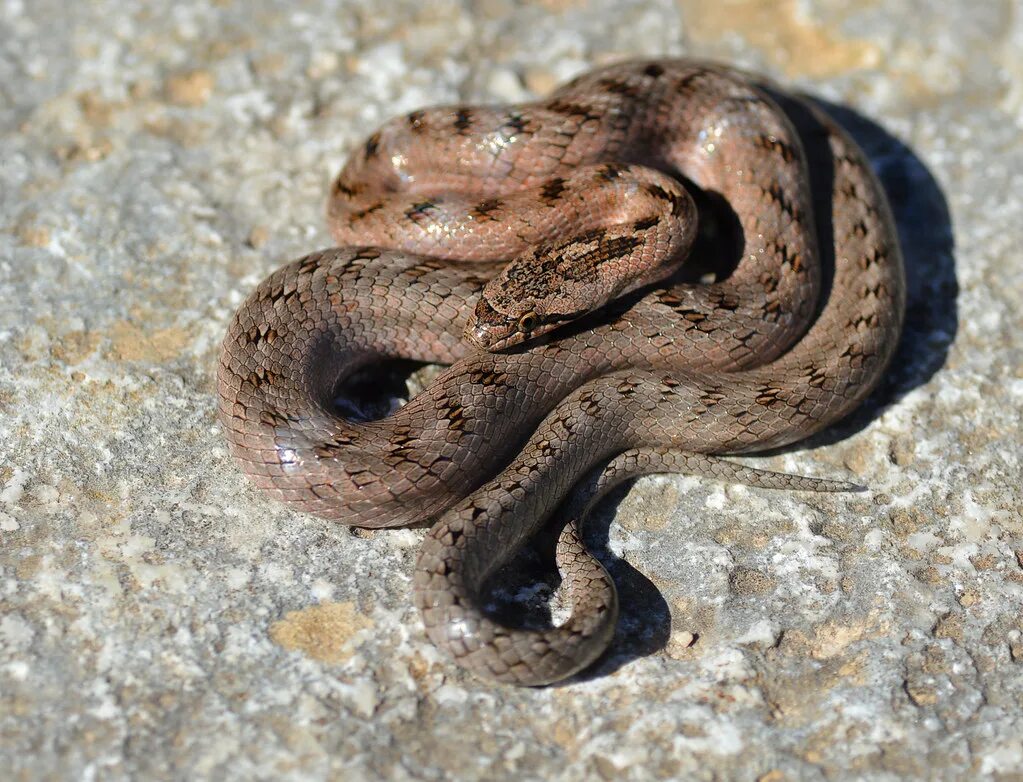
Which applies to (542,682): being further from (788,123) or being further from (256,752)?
(788,123)

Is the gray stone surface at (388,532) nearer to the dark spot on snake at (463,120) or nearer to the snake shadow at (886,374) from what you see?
the snake shadow at (886,374)

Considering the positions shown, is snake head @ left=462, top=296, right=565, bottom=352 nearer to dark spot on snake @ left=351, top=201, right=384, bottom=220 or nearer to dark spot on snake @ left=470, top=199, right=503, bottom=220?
dark spot on snake @ left=470, top=199, right=503, bottom=220

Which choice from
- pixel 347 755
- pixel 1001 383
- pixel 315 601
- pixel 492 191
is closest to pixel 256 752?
pixel 347 755

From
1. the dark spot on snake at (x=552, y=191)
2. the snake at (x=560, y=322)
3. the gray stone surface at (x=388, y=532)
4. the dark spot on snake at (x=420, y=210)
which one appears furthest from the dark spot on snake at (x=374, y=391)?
the dark spot on snake at (x=552, y=191)

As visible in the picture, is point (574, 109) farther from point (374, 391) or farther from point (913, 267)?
point (913, 267)

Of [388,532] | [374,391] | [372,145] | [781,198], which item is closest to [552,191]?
[372,145]

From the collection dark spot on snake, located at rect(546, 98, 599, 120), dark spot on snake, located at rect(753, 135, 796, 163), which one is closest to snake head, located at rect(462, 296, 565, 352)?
dark spot on snake, located at rect(546, 98, 599, 120)

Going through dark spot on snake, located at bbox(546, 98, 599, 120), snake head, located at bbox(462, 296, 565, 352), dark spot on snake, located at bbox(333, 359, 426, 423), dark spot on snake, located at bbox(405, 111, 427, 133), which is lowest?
dark spot on snake, located at bbox(333, 359, 426, 423)
